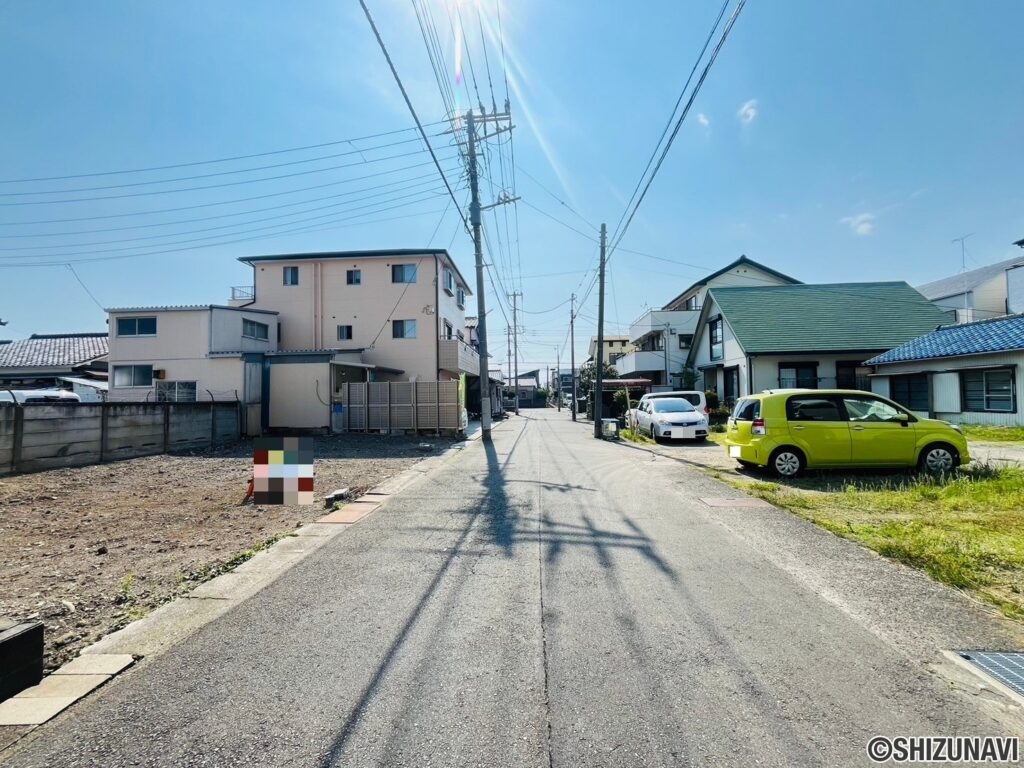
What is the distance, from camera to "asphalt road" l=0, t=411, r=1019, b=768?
2137 millimetres

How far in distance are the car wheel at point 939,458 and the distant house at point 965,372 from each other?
9.15 meters

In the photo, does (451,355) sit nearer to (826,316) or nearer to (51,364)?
(826,316)

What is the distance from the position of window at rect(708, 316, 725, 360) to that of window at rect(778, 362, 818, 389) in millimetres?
3594

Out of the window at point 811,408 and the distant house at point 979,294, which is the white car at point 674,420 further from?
the distant house at point 979,294

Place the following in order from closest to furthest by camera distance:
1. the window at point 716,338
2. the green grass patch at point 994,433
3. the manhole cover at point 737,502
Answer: the manhole cover at point 737,502
the green grass patch at point 994,433
the window at point 716,338

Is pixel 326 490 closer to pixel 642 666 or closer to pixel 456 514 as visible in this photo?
pixel 456 514

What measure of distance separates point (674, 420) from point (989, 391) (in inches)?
388

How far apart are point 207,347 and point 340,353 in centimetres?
520

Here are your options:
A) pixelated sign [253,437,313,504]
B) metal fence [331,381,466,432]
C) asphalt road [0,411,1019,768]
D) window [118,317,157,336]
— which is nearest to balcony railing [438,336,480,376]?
metal fence [331,381,466,432]

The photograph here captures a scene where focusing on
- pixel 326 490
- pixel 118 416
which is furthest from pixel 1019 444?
pixel 118 416

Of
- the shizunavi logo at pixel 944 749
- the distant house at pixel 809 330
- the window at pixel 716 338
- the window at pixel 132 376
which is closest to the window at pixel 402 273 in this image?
the window at pixel 132 376

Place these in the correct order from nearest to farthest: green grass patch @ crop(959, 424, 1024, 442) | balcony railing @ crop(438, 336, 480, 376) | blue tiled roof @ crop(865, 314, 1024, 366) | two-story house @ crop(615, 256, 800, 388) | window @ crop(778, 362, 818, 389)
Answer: green grass patch @ crop(959, 424, 1024, 442) < blue tiled roof @ crop(865, 314, 1024, 366) < window @ crop(778, 362, 818, 389) < balcony railing @ crop(438, 336, 480, 376) < two-story house @ crop(615, 256, 800, 388)

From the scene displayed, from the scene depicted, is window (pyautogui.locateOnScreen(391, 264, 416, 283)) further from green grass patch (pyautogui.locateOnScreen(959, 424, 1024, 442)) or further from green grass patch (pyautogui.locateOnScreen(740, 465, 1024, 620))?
green grass patch (pyautogui.locateOnScreen(959, 424, 1024, 442))

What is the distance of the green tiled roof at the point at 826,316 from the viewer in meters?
21.6
